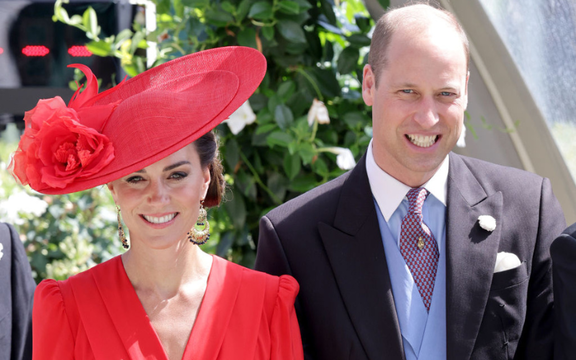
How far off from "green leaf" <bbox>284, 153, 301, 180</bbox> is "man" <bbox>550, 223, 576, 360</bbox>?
1.11 m

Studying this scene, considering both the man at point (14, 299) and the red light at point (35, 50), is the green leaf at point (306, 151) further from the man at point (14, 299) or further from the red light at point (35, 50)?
the red light at point (35, 50)

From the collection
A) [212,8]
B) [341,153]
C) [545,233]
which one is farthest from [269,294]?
[212,8]

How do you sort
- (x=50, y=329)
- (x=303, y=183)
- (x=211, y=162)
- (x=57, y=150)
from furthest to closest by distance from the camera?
1. (x=303, y=183)
2. (x=211, y=162)
3. (x=50, y=329)
4. (x=57, y=150)

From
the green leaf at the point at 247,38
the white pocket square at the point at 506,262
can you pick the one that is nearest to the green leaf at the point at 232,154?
the green leaf at the point at 247,38

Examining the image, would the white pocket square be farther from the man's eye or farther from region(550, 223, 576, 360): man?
the man's eye

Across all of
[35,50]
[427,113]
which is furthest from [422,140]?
[35,50]

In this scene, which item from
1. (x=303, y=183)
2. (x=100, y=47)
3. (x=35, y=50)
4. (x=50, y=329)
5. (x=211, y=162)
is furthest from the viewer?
(x=35, y=50)

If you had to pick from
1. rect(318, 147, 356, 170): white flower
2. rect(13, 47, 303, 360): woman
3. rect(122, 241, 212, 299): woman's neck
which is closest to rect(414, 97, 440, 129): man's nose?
rect(13, 47, 303, 360): woman

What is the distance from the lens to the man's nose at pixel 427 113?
181 cm

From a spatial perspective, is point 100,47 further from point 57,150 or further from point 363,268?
point 363,268

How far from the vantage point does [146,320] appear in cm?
177

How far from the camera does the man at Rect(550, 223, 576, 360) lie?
64.6 inches

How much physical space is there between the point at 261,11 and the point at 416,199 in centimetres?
105

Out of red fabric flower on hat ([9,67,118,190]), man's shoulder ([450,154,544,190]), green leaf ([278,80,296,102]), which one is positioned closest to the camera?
red fabric flower on hat ([9,67,118,190])
